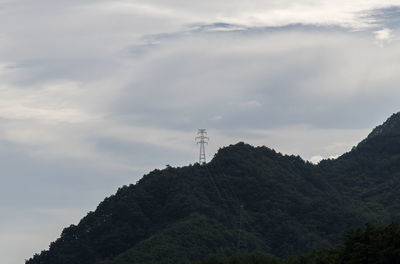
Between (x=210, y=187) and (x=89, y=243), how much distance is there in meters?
28.3

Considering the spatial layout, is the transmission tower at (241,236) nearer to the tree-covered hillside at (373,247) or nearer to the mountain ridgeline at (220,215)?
the mountain ridgeline at (220,215)

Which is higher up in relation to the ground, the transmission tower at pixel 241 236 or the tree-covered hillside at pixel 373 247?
the transmission tower at pixel 241 236

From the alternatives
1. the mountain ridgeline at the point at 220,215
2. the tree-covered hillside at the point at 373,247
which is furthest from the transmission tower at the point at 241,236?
the tree-covered hillside at the point at 373,247

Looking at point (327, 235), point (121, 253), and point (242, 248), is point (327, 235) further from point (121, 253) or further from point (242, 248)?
point (121, 253)

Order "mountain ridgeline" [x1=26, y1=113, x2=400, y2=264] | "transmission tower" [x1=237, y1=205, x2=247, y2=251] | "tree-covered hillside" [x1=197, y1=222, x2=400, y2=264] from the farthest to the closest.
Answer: "transmission tower" [x1=237, y1=205, x2=247, y2=251], "mountain ridgeline" [x1=26, y1=113, x2=400, y2=264], "tree-covered hillside" [x1=197, y1=222, x2=400, y2=264]

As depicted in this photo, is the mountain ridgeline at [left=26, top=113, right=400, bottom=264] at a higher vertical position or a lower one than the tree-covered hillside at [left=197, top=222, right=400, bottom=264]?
higher

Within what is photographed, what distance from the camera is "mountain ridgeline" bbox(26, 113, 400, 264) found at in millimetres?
154250

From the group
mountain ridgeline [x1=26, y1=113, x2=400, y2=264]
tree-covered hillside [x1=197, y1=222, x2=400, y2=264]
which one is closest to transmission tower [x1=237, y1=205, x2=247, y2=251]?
mountain ridgeline [x1=26, y1=113, x2=400, y2=264]

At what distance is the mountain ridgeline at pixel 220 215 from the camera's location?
15425 centimetres

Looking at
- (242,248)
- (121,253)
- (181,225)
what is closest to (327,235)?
(242,248)

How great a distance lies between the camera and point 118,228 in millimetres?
165750

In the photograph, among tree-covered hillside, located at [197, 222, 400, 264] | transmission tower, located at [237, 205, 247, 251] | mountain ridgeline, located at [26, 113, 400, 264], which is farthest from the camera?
transmission tower, located at [237, 205, 247, 251]

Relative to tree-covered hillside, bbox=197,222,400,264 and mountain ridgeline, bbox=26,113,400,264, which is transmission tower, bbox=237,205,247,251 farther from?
tree-covered hillside, bbox=197,222,400,264

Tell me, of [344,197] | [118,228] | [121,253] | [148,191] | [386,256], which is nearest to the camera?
[386,256]
